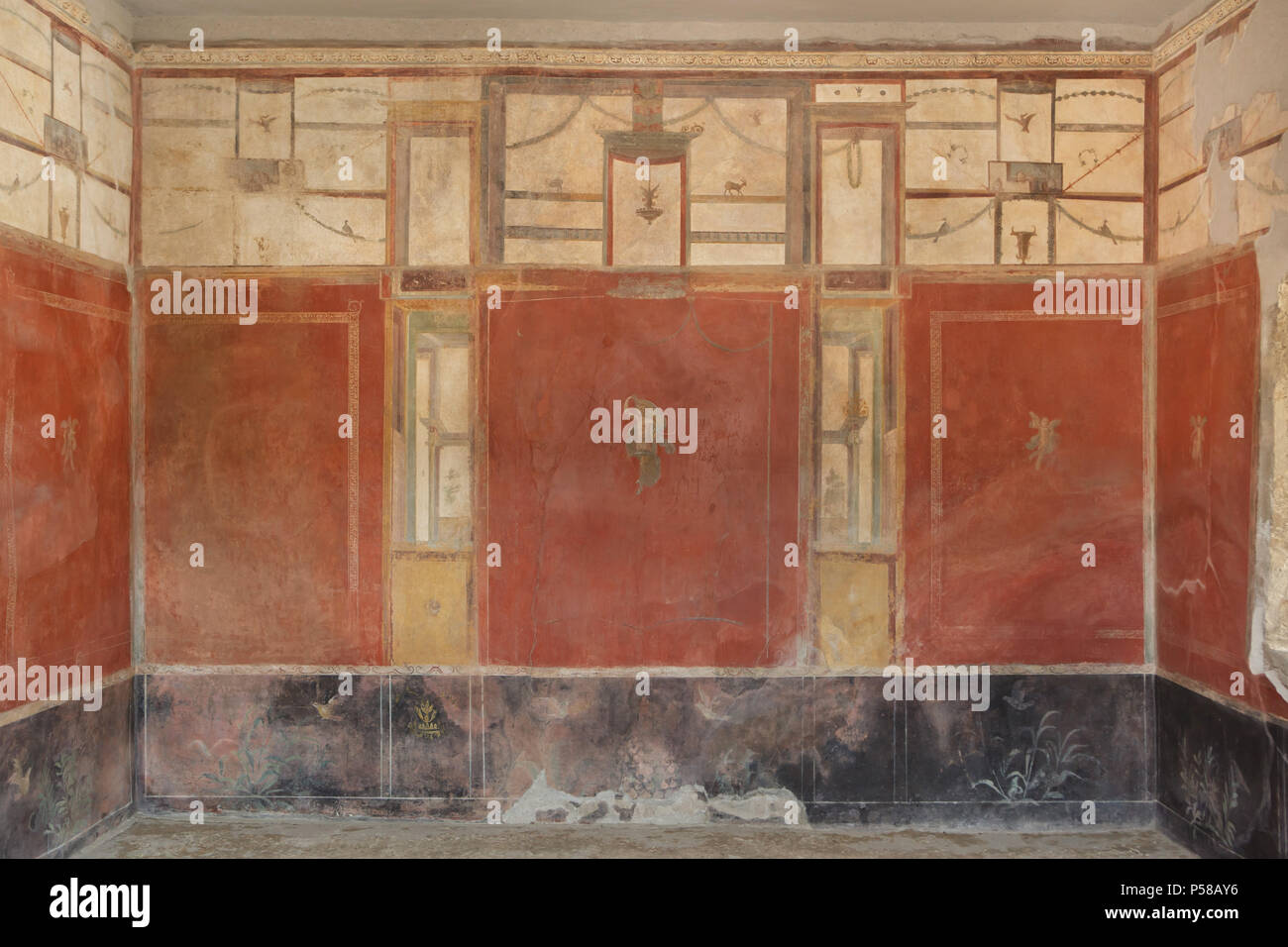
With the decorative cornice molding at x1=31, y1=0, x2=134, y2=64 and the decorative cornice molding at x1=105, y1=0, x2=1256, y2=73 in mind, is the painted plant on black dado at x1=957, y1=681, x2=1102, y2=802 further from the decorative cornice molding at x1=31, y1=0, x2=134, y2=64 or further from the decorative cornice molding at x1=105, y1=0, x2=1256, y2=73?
the decorative cornice molding at x1=31, y1=0, x2=134, y2=64

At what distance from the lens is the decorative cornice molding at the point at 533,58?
184 inches

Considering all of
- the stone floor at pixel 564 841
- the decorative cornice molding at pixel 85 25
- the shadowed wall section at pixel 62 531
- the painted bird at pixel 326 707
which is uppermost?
the decorative cornice molding at pixel 85 25

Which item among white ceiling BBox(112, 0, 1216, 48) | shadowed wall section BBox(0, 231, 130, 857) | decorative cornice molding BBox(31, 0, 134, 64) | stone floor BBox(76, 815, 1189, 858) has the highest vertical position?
white ceiling BBox(112, 0, 1216, 48)

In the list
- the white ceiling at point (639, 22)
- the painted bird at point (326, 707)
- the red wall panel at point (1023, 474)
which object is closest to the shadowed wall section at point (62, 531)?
the painted bird at point (326, 707)

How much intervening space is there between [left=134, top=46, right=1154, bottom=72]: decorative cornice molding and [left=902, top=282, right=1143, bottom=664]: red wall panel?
1.10m

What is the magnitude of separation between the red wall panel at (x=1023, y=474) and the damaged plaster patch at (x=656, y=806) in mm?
1021

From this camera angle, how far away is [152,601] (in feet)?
15.4

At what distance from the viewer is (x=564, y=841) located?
4430 millimetres

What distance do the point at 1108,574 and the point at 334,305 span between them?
397cm

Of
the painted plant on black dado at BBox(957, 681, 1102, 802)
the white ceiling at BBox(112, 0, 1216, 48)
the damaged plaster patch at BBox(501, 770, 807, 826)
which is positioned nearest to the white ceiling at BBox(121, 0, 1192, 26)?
the white ceiling at BBox(112, 0, 1216, 48)

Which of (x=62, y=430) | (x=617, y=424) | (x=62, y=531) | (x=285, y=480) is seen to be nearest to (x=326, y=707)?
(x=285, y=480)

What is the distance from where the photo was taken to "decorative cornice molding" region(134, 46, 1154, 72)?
4.68 meters

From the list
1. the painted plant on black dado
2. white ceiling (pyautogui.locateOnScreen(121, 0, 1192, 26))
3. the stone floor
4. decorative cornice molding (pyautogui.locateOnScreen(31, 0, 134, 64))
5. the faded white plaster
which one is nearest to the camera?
the faded white plaster

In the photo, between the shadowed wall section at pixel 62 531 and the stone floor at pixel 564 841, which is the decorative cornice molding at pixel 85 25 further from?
the stone floor at pixel 564 841
